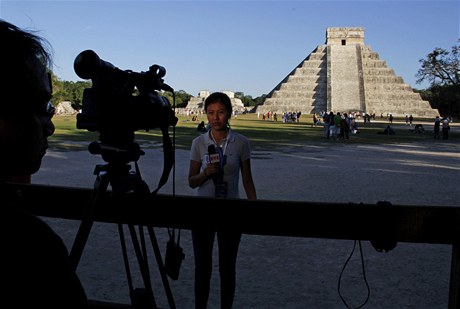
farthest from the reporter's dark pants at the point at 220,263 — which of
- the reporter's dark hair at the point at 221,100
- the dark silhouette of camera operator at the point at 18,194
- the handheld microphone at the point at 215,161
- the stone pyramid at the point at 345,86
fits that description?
the stone pyramid at the point at 345,86

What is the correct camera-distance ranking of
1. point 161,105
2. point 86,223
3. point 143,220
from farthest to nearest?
point 143,220, point 161,105, point 86,223

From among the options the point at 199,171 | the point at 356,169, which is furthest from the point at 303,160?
the point at 199,171

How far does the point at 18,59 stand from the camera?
85 cm

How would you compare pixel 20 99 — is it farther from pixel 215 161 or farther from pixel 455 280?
pixel 215 161

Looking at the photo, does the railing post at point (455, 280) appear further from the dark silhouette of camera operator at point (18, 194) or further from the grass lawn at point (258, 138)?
the grass lawn at point (258, 138)

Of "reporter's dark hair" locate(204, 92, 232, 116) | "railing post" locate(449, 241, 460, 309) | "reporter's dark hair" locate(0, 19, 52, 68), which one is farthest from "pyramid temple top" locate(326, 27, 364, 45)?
"reporter's dark hair" locate(0, 19, 52, 68)

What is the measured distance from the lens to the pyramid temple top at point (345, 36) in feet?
280

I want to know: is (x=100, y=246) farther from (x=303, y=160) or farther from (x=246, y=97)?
(x=246, y=97)

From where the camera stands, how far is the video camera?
1534 millimetres

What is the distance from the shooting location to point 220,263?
9.61 ft

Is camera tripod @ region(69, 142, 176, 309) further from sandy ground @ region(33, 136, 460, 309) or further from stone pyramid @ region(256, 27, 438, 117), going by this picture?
stone pyramid @ region(256, 27, 438, 117)

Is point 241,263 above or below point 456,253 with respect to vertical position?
below

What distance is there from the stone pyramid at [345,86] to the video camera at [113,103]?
68.9m

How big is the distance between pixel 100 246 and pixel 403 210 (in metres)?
3.63
